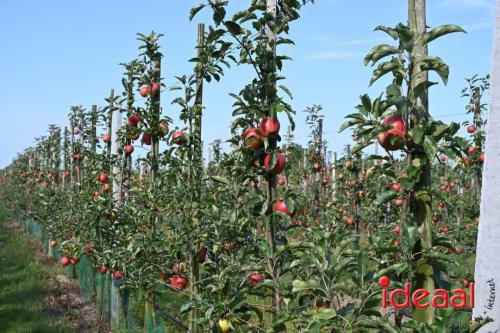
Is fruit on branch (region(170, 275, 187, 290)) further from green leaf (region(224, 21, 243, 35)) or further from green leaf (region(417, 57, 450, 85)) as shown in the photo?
green leaf (region(417, 57, 450, 85))

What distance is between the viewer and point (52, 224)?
8914 mm

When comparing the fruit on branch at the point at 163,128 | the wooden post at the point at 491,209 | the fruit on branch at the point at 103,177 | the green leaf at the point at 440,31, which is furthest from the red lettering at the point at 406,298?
the fruit on branch at the point at 103,177

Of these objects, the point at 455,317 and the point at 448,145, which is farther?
the point at 448,145

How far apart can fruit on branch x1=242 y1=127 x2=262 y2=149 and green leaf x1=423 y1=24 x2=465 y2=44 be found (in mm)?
1014

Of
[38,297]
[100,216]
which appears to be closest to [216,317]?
[100,216]

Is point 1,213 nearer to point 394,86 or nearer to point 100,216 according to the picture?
point 100,216

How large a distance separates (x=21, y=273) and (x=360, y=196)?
5856 millimetres

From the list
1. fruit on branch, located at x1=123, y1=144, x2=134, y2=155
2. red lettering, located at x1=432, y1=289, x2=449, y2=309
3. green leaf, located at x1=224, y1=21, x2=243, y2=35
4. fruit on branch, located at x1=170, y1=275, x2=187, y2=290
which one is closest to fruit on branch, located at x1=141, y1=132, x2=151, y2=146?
fruit on branch, located at x1=123, y1=144, x2=134, y2=155

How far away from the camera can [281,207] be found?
271 centimetres

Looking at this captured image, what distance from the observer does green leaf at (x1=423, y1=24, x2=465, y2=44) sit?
1914 mm

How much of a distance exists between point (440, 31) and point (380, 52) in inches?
8.7

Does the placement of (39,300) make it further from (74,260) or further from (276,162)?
(276,162)

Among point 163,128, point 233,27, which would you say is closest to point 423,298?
point 233,27

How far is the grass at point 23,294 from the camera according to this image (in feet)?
19.6
